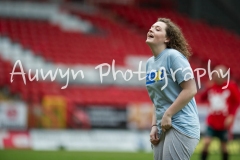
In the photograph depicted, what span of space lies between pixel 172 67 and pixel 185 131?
0.57 meters

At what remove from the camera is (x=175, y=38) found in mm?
5562

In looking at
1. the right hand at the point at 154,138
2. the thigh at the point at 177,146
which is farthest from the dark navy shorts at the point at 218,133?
the thigh at the point at 177,146

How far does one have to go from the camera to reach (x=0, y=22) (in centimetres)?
2323

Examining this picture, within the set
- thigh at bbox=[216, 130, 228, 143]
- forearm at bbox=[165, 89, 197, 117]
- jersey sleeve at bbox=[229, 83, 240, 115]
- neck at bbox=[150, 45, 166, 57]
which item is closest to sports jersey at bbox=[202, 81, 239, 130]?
jersey sleeve at bbox=[229, 83, 240, 115]

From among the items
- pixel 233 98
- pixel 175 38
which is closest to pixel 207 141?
pixel 233 98

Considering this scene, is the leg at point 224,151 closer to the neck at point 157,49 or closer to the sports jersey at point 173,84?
the sports jersey at point 173,84

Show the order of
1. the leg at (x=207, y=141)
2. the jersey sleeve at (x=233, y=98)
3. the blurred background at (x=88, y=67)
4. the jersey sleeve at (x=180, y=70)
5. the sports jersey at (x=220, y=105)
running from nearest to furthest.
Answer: the jersey sleeve at (x=180, y=70)
the leg at (x=207, y=141)
the jersey sleeve at (x=233, y=98)
the sports jersey at (x=220, y=105)
the blurred background at (x=88, y=67)

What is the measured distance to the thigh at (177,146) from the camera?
535 cm

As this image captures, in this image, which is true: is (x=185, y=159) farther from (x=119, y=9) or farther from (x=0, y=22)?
(x=119, y=9)


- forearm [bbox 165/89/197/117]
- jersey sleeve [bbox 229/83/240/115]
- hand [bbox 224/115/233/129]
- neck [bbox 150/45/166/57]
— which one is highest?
neck [bbox 150/45/166/57]

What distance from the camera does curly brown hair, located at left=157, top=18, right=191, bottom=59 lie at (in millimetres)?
5527

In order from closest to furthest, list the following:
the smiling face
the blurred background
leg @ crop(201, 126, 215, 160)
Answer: the smiling face, leg @ crop(201, 126, 215, 160), the blurred background

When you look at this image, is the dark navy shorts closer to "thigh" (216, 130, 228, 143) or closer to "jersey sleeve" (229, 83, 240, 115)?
"thigh" (216, 130, 228, 143)

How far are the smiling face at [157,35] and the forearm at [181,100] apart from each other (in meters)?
0.51
